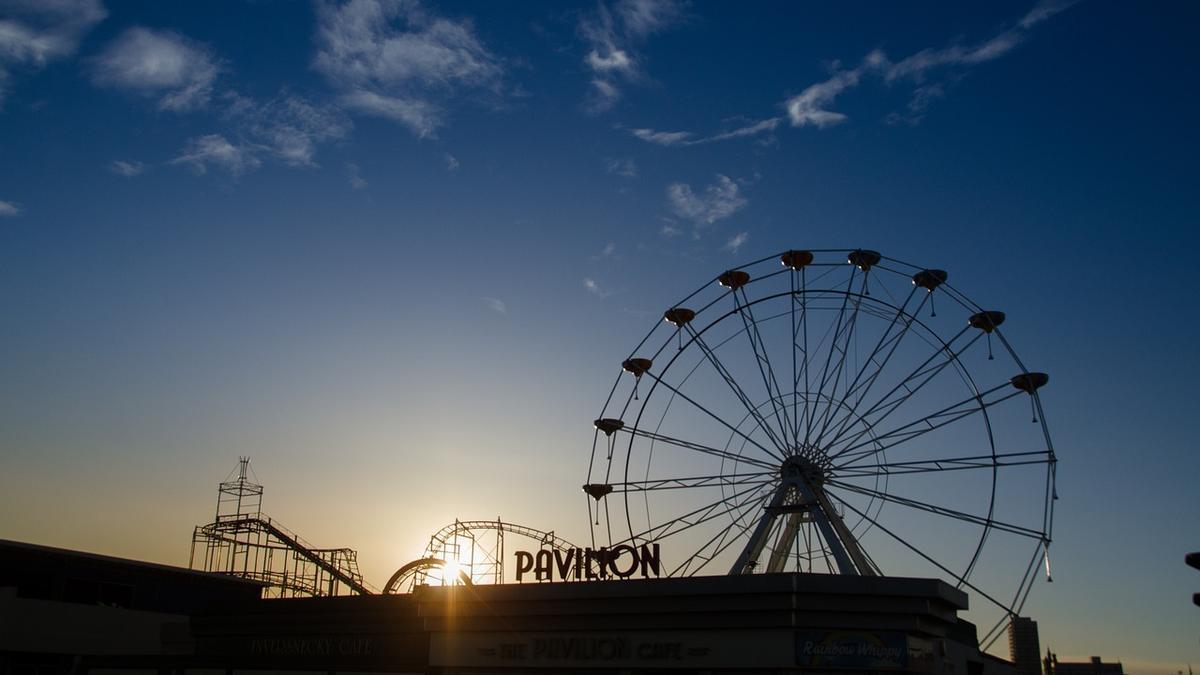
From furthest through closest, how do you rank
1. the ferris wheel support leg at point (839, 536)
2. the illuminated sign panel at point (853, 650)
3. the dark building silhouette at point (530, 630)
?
the ferris wheel support leg at point (839, 536) < the dark building silhouette at point (530, 630) < the illuminated sign panel at point (853, 650)

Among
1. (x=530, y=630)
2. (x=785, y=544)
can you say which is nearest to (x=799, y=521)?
(x=785, y=544)

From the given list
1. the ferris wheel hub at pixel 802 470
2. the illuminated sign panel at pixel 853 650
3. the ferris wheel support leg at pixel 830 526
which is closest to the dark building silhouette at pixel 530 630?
the illuminated sign panel at pixel 853 650

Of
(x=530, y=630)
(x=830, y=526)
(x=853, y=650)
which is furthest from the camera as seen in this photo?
(x=830, y=526)

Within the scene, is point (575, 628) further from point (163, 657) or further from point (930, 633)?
point (163, 657)

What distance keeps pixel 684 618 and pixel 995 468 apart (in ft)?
47.0

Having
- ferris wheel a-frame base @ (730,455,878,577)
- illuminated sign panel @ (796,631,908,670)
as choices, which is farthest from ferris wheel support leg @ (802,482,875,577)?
illuminated sign panel @ (796,631,908,670)

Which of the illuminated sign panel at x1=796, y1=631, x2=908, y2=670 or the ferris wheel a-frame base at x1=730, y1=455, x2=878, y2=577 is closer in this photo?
the illuminated sign panel at x1=796, y1=631, x2=908, y2=670

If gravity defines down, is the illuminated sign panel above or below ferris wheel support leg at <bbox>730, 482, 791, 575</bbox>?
below

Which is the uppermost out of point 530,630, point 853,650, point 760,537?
point 760,537

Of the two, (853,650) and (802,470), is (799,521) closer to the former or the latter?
(802,470)

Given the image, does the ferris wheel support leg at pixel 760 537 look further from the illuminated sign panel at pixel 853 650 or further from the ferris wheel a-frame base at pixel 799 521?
the illuminated sign panel at pixel 853 650

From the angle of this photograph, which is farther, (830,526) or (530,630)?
(830,526)

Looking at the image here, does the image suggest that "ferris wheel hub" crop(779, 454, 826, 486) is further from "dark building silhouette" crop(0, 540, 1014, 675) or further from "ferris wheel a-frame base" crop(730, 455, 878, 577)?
"dark building silhouette" crop(0, 540, 1014, 675)

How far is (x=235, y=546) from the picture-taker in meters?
66.7
